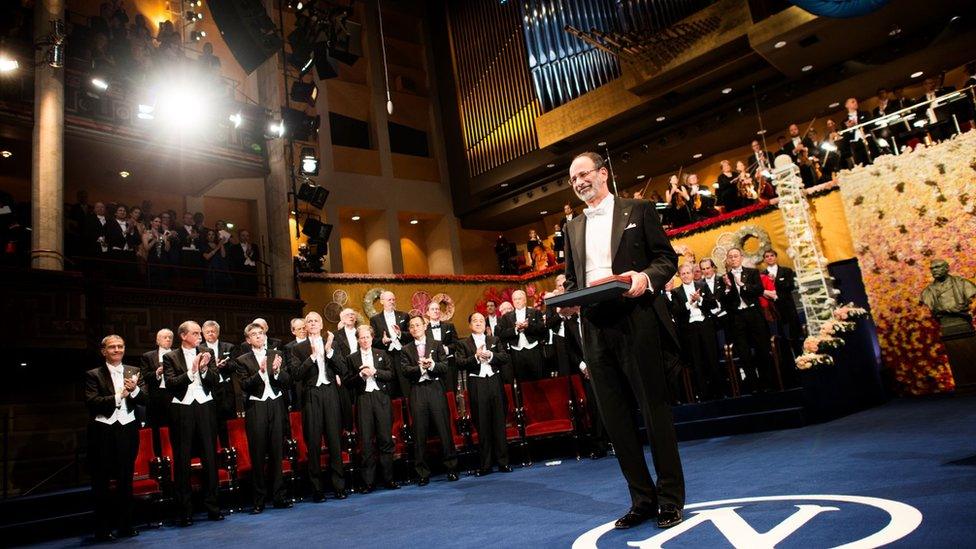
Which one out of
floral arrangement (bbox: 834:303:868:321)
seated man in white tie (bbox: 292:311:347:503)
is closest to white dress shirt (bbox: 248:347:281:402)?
seated man in white tie (bbox: 292:311:347:503)

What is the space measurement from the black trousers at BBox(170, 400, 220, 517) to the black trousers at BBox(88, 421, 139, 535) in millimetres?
303

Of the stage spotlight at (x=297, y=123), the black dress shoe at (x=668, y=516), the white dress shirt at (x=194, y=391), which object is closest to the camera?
the black dress shoe at (x=668, y=516)

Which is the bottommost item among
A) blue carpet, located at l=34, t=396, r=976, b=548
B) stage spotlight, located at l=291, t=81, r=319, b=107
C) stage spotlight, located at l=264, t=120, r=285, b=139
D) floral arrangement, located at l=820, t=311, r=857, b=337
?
blue carpet, located at l=34, t=396, r=976, b=548

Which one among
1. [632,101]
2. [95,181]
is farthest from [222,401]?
[632,101]

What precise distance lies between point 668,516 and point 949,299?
20.8 feet

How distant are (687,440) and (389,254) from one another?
9902 mm

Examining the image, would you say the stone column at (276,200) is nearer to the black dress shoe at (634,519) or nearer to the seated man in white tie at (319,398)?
the seated man in white tie at (319,398)

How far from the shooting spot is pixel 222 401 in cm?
614

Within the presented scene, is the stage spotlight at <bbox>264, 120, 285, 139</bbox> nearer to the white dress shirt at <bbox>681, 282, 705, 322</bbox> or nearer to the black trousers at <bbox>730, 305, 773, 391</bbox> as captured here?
the white dress shirt at <bbox>681, 282, 705, 322</bbox>

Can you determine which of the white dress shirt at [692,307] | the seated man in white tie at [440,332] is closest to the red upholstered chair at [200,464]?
the seated man in white tie at [440,332]

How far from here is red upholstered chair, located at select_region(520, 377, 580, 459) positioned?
20.2 ft

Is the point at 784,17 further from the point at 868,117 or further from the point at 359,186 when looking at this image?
the point at 359,186

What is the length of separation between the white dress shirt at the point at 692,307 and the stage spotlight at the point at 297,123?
7.20 metres

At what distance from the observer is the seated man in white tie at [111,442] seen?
4.66 metres
